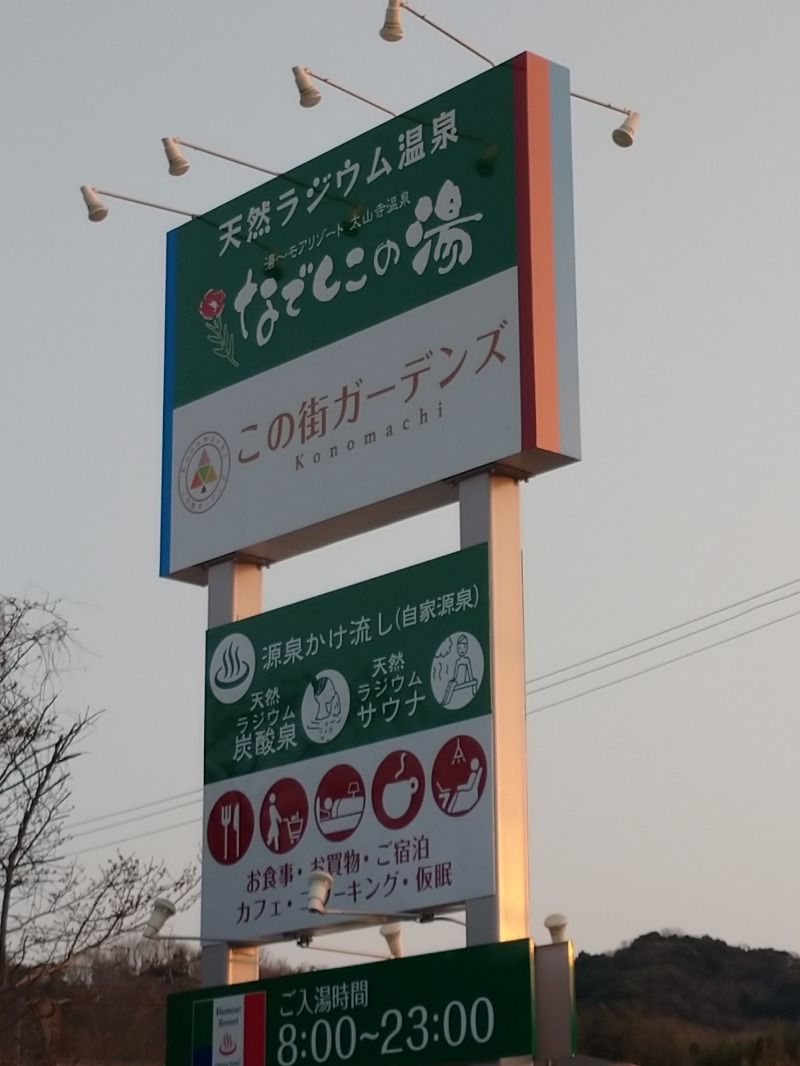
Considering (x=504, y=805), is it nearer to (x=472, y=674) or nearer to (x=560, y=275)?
(x=472, y=674)

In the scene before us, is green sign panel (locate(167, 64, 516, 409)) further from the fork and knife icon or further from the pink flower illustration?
the fork and knife icon

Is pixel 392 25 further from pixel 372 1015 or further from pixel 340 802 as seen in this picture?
pixel 372 1015

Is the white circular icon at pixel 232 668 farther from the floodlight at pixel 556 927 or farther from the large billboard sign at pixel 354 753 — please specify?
the floodlight at pixel 556 927

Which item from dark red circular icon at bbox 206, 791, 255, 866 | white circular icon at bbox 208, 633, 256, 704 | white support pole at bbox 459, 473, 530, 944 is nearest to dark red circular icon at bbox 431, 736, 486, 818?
white support pole at bbox 459, 473, 530, 944

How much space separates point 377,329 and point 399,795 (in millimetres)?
2576

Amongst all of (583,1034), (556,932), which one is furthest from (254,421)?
(583,1034)

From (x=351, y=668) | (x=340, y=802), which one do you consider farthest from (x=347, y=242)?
(x=340, y=802)

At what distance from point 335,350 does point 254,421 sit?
70 centimetres

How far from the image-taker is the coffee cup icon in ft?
28.7

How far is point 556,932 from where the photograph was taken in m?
7.95

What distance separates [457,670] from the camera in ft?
28.5

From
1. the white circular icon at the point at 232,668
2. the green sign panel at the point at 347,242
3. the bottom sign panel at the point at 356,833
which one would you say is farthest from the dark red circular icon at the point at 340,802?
the green sign panel at the point at 347,242

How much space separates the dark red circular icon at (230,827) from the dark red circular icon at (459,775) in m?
1.40

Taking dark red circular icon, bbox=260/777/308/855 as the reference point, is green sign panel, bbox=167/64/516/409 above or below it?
above
